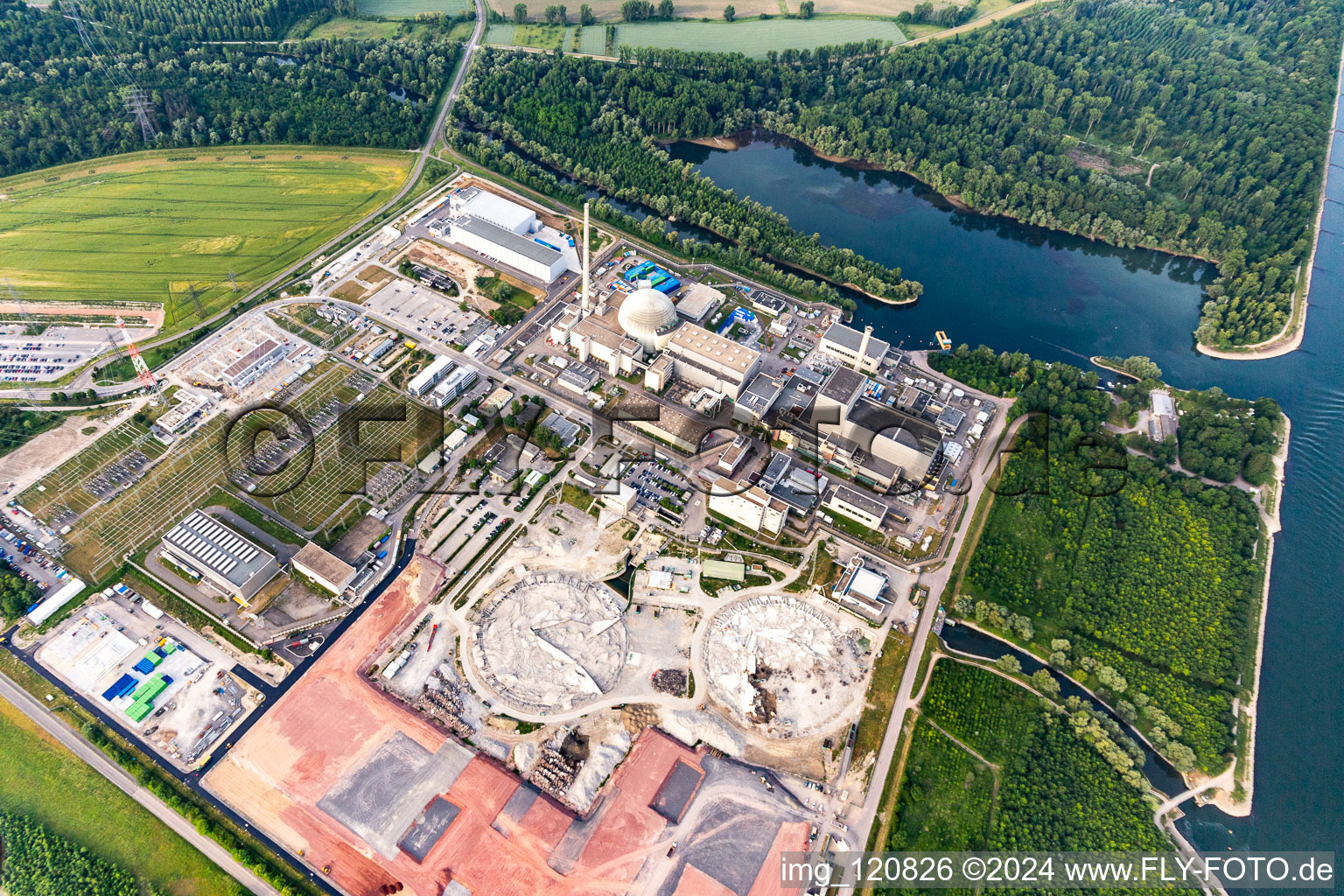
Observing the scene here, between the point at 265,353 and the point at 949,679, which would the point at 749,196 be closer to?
the point at 265,353

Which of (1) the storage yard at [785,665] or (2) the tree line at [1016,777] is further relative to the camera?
(1) the storage yard at [785,665]

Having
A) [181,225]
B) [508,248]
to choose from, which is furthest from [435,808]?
[181,225]

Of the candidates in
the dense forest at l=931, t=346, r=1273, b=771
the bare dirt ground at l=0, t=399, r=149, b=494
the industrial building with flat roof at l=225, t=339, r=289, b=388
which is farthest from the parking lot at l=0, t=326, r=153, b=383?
the dense forest at l=931, t=346, r=1273, b=771

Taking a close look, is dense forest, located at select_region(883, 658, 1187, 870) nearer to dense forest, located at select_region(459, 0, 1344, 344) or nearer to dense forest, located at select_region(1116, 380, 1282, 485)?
dense forest, located at select_region(1116, 380, 1282, 485)

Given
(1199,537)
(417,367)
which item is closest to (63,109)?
(417,367)

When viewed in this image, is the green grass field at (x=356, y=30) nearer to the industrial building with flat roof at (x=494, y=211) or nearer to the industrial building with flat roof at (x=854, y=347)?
the industrial building with flat roof at (x=494, y=211)

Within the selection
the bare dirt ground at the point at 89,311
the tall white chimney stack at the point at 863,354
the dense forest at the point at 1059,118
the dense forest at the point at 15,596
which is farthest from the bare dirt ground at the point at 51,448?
the tall white chimney stack at the point at 863,354
